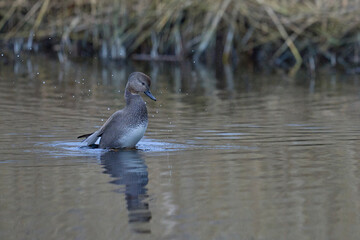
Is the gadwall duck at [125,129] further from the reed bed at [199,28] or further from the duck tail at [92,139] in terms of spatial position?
the reed bed at [199,28]

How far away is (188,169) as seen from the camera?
20.7 ft

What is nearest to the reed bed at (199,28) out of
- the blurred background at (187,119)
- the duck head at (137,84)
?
the blurred background at (187,119)

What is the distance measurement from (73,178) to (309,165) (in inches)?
72.5

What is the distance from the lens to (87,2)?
18266 millimetres

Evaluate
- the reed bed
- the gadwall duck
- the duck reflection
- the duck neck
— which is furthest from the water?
the reed bed

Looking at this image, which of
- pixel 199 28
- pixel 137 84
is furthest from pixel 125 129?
pixel 199 28

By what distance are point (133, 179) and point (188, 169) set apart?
0.55 m

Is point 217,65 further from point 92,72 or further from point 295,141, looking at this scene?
point 295,141

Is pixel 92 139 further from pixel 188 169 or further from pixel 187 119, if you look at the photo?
pixel 187 119

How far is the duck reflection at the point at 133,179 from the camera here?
480 cm

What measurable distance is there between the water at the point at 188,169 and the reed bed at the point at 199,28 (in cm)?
503

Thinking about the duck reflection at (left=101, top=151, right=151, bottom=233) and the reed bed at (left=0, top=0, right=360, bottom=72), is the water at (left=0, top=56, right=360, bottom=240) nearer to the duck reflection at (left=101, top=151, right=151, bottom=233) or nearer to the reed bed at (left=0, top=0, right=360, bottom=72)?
the duck reflection at (left=101, top=151, right=151, bottom=233)

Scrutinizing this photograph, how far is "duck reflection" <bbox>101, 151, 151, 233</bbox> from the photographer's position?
4801 mm

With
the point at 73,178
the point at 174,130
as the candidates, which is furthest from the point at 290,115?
the point at 73,178
